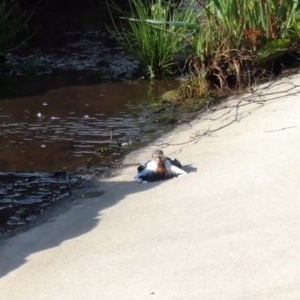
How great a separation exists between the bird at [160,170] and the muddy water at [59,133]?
1.87 ft

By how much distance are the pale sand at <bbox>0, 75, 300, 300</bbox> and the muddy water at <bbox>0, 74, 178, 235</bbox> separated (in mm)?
392

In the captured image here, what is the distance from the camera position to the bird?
5914 mm

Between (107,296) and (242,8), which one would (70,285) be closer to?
(107,296)

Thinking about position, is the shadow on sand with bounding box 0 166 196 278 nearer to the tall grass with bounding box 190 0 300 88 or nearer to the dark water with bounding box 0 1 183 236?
the dark water with bounding box 0 1 183 236

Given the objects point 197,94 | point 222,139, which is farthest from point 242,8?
point 222,139

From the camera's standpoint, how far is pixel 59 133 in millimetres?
7711

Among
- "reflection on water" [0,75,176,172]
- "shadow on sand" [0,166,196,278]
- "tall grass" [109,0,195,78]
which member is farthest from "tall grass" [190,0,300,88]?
"shadow on sand" [0,166,196,278]

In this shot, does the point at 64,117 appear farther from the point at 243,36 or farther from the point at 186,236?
the point at 186,236

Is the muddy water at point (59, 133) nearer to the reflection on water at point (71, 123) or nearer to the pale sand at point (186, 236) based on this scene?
the reflection on water at point (71, 123)

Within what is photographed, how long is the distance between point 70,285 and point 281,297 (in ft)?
3.38

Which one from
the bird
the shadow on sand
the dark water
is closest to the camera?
the shadow on sand

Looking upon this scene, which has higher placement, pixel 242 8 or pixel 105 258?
pixel 242 8

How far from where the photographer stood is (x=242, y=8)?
9047mm

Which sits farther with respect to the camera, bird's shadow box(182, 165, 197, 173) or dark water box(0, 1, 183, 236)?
dark water box(0, 1, 183, 236)
